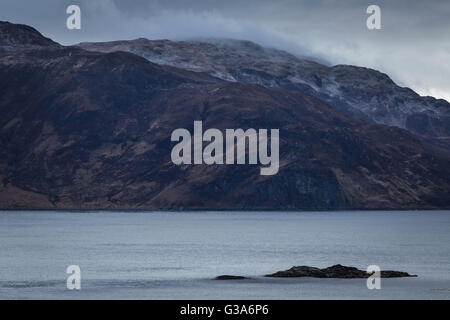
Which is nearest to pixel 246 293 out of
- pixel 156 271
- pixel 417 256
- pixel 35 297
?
pixel 35 297

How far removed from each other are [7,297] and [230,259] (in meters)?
54.7

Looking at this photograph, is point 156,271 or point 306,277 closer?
point 306,277

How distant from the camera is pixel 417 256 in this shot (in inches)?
5989

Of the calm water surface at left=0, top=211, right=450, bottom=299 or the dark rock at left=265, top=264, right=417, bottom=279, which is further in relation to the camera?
the dark rock at left=265, top=264, right=417, bottom=279

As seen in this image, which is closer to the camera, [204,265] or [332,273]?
[332,273]

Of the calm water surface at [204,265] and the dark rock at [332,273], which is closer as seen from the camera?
the calm water surface at [204,265]

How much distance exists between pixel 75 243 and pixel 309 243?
46.1m

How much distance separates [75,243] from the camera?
184875 millimetres

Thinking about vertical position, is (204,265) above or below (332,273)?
below
